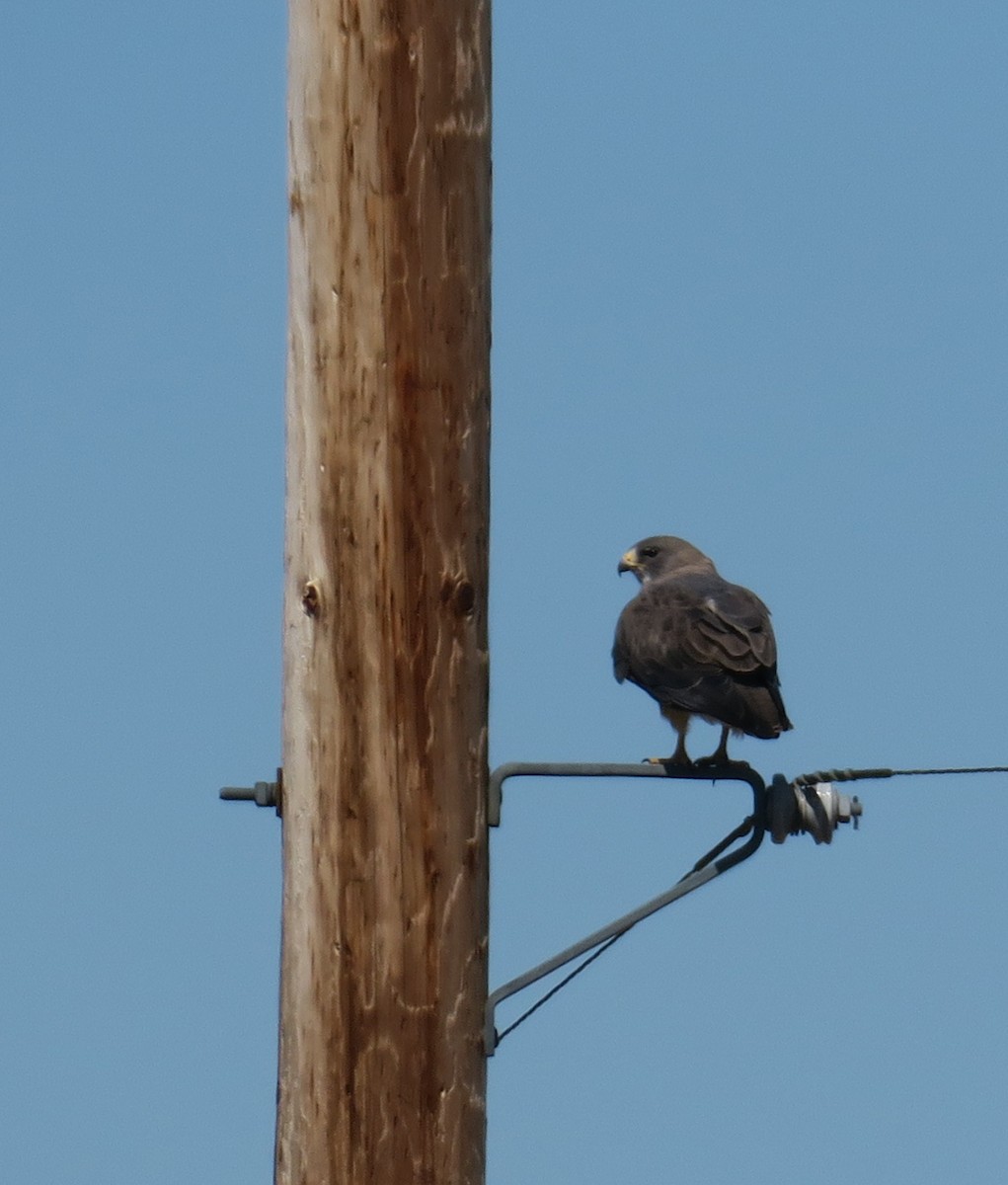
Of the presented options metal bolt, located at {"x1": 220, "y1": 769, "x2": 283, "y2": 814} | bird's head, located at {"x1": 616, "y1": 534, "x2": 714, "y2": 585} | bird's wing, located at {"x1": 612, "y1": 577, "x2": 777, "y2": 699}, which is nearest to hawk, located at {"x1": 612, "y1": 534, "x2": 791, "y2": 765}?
bird's wing, located at {"x1": 612, "y1": 577, "x2": 777, "y2": 699}

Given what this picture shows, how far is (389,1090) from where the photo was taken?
173 inches

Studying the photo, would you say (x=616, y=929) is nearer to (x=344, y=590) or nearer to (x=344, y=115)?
(x=344, y=590)

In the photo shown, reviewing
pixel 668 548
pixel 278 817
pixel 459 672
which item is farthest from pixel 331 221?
pixel 668 548

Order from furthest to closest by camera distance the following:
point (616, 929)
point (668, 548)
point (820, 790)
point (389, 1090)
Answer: point (668, 548), point (820, 790), point (616, 929), point (389, 1090)

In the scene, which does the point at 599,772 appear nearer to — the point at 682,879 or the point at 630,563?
the point at 682,879

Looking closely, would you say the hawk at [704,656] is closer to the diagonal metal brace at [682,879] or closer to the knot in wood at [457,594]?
Answer: the diagonal metal brace at [682,879]

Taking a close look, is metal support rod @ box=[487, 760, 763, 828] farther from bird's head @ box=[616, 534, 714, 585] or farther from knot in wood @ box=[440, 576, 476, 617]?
bird's head @ box=[616, 534, 714, 585]

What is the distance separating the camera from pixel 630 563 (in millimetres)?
Result: 10461

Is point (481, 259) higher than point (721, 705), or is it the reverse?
point (481, 259)

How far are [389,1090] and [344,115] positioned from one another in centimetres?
228

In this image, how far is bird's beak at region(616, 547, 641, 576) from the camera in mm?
10414

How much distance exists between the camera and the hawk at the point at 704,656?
24.7ft

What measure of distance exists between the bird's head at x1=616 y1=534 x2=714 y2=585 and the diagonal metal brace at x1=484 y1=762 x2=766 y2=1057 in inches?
169

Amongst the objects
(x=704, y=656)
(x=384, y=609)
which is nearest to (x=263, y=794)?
(x=384, y=609)
